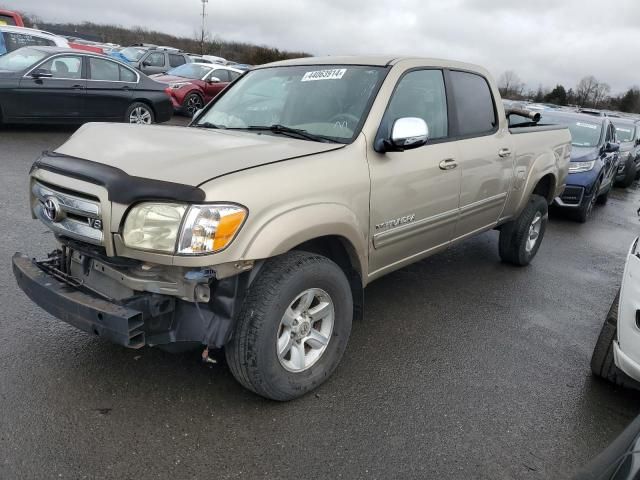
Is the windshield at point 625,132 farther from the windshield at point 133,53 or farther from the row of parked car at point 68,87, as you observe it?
the windshield at point 133,53

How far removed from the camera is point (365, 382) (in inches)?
125

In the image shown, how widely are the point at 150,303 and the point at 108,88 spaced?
9107 mm

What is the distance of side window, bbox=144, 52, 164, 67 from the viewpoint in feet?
62.2

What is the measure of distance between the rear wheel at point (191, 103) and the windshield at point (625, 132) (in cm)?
1145

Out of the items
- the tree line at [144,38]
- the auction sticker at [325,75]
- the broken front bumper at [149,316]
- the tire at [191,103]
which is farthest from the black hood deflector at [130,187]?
the tree line at [144,38]

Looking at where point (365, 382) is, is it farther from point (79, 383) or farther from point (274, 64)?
point (274, 64)

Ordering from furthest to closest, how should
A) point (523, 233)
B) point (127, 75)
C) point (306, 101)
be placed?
point (127, 75), point (523, 233), point (306, 101)

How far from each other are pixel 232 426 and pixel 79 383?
917mm

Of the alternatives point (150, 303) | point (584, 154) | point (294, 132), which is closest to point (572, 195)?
point (584, 154)

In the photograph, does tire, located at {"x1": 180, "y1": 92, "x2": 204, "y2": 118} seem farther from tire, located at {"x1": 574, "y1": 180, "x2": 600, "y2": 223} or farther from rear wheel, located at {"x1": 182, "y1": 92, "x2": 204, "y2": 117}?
tire, located at {"x1": 574, "y1": 180, "x2": 600, "y2": 223}

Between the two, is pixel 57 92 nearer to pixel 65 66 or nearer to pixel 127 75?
pixel 65 66

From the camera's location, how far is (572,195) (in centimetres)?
820

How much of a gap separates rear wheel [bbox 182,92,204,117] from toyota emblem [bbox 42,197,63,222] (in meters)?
12.0

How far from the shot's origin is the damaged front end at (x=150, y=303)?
2.41 m
